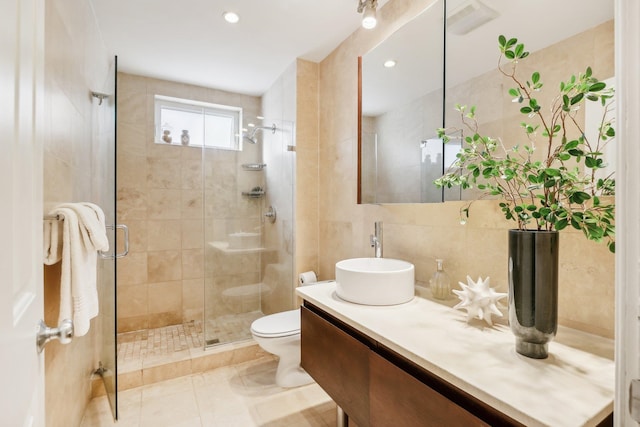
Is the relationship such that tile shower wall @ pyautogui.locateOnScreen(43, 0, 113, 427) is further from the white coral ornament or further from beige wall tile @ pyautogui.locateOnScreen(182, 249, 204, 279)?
the white coral ornament

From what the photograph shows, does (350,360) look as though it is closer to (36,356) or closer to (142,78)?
(36,356)

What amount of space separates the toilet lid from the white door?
127 centimetres

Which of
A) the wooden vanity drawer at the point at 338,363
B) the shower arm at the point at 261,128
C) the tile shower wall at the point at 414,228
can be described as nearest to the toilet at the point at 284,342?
the wooden vanity drawer at the point at 338,363

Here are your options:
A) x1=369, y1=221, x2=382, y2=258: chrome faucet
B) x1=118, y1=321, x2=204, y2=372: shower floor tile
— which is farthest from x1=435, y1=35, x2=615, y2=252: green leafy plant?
x1=118, y1=321, x2=204, y2=372: shower floor tile

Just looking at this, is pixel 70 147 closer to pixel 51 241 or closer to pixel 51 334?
pixel 51 241

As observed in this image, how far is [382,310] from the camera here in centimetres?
127

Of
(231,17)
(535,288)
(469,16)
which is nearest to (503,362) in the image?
(535,288)

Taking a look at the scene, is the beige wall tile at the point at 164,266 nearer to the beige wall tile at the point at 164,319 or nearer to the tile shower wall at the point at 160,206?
the tile shower wall at the point at 160,206

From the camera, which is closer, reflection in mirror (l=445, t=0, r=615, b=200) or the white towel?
reflection in mirror (l=445, t=0, r=615, b=200)

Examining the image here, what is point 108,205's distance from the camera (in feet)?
6.36

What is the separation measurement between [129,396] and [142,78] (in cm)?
269

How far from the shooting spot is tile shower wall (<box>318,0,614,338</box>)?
1017 millimetres

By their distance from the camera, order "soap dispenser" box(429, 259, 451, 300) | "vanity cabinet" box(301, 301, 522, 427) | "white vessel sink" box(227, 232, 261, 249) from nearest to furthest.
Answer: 1. "vanity cabinet" box(301, 301, 522, 427)
2. "soap dispenser" box(429, 259, 451, 300)
3. "white vessel sink" box(227, 232, 261, 249)

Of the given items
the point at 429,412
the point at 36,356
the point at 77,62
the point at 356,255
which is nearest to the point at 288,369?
the point at 356,255
